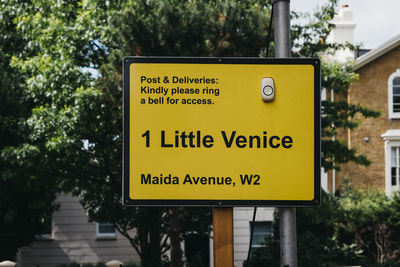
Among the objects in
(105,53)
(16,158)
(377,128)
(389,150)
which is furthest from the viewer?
(377,128)

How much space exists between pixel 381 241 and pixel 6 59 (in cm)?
1567

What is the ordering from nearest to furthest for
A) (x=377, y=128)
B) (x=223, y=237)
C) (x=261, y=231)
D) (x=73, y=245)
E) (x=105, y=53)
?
(x=223, y=237), (x=105, y=53), (x=73, y=245), (x=377, y=128), (x=261, y=231)

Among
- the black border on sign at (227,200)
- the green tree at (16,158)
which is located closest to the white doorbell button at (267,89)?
the black border on sign at (227,200)

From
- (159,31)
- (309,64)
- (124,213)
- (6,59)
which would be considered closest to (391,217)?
(124,213)

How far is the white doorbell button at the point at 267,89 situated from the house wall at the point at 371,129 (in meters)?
22.2

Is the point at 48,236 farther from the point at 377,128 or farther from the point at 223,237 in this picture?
the point at 223,237

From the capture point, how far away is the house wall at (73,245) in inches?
960

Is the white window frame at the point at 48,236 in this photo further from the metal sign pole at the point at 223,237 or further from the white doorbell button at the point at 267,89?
the white doorbell button at the point at 267,89

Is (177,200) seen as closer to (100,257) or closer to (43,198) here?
(43,198)

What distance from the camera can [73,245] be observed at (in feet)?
80.4

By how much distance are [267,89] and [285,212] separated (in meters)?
0.82

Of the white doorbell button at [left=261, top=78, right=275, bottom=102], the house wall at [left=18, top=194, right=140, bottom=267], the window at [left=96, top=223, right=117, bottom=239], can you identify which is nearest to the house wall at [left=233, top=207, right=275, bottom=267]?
the house wall at [left=18, top=194, right=140, bottom=267]

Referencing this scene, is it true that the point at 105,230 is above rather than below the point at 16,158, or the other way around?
below

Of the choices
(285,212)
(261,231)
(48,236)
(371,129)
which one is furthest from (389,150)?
(285,212)
